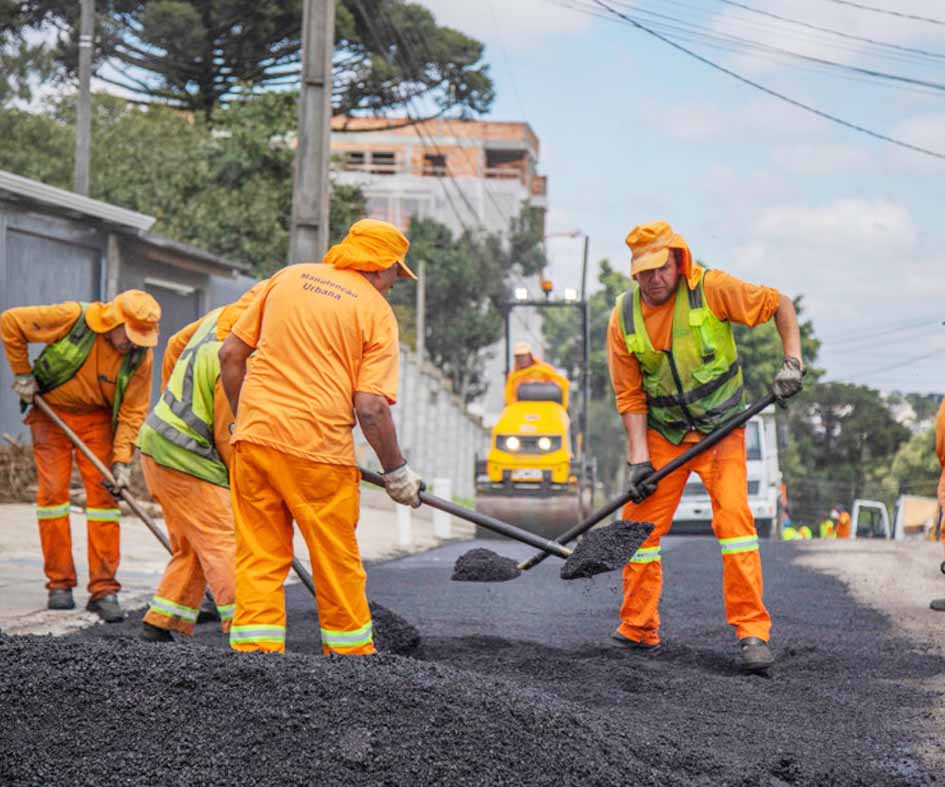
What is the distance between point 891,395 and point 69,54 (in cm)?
3686

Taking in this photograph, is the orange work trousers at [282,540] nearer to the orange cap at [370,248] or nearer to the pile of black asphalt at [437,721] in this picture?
the pile of black asphalt at [437,721]

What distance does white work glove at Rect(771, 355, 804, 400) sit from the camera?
19.5ft

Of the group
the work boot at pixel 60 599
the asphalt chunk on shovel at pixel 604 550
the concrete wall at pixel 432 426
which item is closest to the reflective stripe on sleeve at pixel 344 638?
the asphalt chunk on shovel at pixel 604 550

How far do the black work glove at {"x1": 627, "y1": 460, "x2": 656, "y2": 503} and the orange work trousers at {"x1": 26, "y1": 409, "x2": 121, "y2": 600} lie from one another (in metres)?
2.75

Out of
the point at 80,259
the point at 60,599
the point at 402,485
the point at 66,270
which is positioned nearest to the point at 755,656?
the point at 402,485

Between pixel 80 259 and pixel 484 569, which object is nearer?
pixel 484 569

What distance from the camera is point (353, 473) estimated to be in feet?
15.6

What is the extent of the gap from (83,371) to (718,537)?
11.1 feet

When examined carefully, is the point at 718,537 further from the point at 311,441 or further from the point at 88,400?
the point at 88,400

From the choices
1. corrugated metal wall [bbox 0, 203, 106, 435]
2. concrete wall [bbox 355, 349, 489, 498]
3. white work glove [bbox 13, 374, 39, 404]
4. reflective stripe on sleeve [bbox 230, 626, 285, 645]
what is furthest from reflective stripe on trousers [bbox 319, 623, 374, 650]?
concrete wall [bbox 355, 349, 489, 498]

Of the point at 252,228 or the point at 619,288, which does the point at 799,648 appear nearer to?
the point at 252,228

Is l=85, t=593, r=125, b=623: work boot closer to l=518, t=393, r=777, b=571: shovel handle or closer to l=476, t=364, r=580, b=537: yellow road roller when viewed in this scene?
l=518, t=393, r=777, b=571: shovel handle

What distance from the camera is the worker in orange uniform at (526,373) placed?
53.4ft

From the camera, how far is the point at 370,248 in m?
4.92
